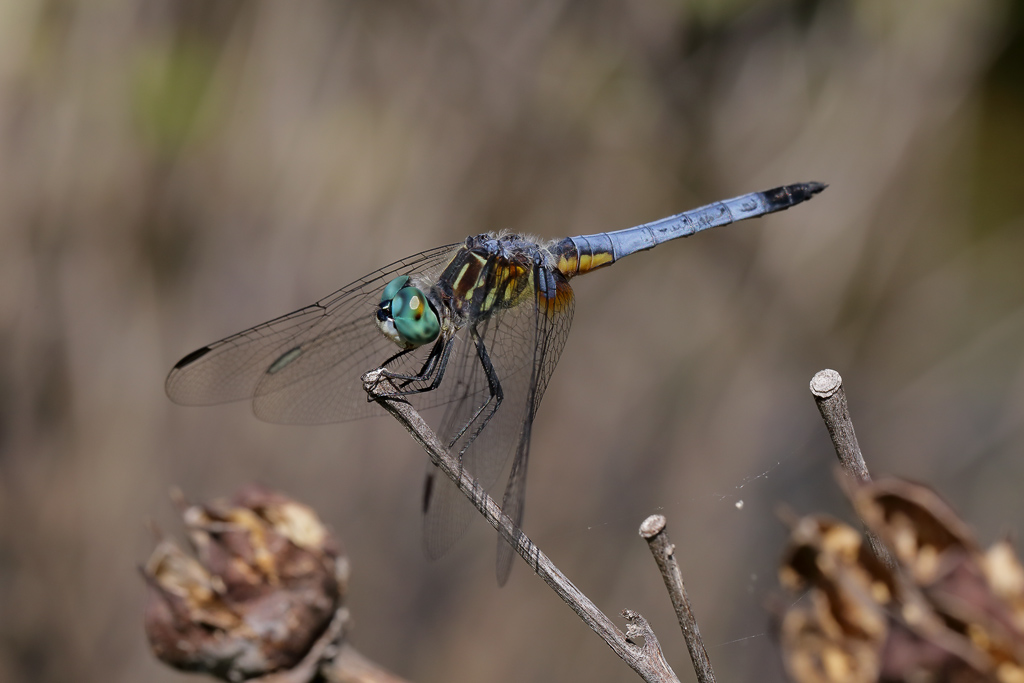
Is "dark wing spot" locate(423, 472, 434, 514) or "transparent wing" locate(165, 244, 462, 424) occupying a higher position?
"transparent wing" locate(165, 244, 462, 424)

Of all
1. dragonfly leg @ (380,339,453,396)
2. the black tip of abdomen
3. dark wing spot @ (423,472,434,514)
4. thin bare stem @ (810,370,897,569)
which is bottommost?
dark wing spot @ (423,472,434,514)

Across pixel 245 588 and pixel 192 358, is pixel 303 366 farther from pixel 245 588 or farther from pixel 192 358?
pixel 245 588

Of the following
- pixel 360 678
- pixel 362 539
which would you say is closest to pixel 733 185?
pixel 362 539

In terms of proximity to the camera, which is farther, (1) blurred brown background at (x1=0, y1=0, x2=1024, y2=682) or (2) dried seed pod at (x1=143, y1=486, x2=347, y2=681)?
(1) blurred brown background at (x1=0, y1=0, x2=1024, y2=682)

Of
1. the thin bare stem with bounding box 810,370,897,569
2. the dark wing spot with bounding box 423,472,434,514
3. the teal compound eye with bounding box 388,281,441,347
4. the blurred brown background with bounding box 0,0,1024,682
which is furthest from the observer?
the blurred brown background with bounding box 0,0,1024,682

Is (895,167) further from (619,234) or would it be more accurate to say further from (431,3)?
(431,3)

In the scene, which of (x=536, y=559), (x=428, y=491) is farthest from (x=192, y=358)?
(x=536, y=559)

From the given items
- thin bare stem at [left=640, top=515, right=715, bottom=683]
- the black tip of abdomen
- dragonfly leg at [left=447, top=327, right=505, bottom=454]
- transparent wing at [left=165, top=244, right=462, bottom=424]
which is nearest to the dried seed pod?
dragonfly leg at [left=447, top=327, right=505, bottom=454]

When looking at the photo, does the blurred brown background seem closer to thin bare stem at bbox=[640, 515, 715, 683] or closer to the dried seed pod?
the dried seed pod
